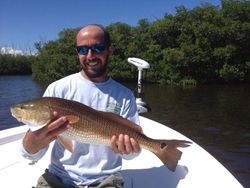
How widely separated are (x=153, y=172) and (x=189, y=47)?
33472mm

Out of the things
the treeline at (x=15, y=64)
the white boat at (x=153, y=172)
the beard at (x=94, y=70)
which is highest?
the beard at (x=94, y=70)

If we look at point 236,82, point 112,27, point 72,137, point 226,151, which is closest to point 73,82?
point 72,137

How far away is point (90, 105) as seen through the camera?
2979 mm

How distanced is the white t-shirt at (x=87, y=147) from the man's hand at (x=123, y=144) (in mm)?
288

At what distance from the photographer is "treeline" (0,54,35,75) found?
6362 cm

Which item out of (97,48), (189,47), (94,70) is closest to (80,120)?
(94,70)

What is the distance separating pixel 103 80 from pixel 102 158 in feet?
2.02

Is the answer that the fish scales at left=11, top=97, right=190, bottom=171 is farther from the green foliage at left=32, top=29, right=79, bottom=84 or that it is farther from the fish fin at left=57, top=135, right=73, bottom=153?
the green foliage at left=32, top=29, right=79, bottom=84

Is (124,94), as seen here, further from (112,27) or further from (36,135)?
(112,27)

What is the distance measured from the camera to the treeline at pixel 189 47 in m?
36.5

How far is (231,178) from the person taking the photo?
131 inches

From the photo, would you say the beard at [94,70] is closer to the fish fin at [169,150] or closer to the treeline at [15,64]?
the fish fin at [169,150]

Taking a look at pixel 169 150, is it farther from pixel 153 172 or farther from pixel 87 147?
pixel 153 172

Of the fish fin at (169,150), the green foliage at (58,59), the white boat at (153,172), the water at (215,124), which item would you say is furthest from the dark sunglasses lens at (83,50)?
the green foliage at (58,59)
